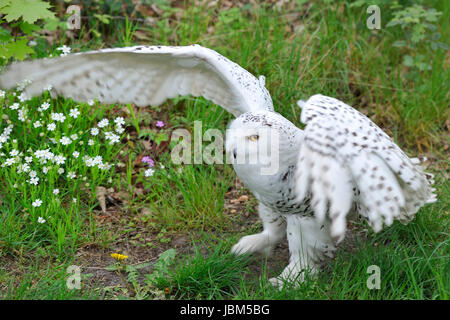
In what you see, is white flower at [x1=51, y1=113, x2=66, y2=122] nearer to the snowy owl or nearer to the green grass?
the green grass

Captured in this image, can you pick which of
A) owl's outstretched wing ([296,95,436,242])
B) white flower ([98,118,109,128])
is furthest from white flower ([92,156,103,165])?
owl's outstretched wing ([296,95,436,242])

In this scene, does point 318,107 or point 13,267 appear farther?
point 13,267

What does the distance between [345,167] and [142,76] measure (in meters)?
1.55

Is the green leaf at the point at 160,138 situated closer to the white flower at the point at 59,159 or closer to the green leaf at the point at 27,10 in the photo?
the white flower at the point at 59,159

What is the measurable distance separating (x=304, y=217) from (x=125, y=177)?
5.53 feet

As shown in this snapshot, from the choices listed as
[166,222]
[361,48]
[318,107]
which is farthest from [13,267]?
[361,48]

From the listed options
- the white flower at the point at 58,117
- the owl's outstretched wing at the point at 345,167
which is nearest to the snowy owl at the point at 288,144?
the owl's outstretched wing at the point at 345,167

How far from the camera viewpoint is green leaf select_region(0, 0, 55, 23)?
3542 millimetres

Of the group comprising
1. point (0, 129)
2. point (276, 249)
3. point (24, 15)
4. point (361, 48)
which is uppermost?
point (24, 15)

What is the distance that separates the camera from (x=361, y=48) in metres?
4.98

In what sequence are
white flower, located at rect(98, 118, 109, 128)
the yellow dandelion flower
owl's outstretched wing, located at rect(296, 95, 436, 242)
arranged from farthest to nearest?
1. white flower, located at rect(98, 118, 109, 128)
2. the yellow dandelion flower
3. owl's outstretched wing, located at rect(296, 95, 436, 242)

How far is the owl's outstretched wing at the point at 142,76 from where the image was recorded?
Result: 10.4 feet

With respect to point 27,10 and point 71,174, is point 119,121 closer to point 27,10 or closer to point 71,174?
point 71,174
